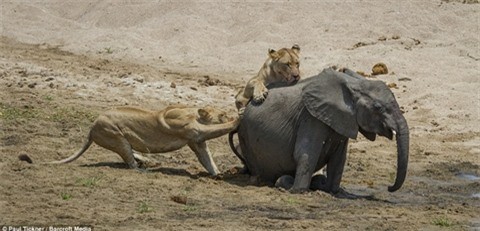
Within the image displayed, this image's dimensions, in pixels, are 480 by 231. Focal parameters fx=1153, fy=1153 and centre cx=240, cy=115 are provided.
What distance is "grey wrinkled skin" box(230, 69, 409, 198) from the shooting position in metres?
11.9

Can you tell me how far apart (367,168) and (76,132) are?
379 centimetres

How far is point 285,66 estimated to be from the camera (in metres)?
13.2

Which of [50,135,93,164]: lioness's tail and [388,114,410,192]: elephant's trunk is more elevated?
[388,114,410,192]: elephant's trunk

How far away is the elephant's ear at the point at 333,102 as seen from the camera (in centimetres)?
1204

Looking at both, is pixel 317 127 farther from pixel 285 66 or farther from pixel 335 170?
pixel 285 66

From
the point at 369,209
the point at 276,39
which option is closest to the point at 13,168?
the point at 369,209

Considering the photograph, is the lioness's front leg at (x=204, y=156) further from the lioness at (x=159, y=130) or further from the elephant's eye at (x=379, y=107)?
the elephant's eye at (x=379, y=107)

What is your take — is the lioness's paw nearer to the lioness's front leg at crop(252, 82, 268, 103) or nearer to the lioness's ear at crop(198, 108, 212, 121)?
the lioness's front leg at crop(252, 82, 268, 103)

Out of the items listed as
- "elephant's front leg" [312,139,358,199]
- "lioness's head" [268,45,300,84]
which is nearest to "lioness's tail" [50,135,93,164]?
"lioness's head" [268,45,300,84]

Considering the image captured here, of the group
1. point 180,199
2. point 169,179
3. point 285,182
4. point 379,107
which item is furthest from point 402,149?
point 169,179

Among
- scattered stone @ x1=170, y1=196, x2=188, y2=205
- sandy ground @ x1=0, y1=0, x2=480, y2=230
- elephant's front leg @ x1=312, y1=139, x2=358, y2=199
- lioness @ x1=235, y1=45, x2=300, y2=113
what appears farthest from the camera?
lioness @ x1=235, y1=45, x2=300, y2=113

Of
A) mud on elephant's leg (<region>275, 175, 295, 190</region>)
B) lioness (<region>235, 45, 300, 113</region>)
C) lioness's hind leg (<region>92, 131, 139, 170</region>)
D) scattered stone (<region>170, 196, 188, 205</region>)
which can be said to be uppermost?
lioness (<region>235, 45, 300, 113</region>)

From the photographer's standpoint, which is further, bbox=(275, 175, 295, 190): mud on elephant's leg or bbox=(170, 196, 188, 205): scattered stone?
bbox=(275, 175, 295, 190): mud on elephant's leg

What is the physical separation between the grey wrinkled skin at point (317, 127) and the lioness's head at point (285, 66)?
10.4 inches
